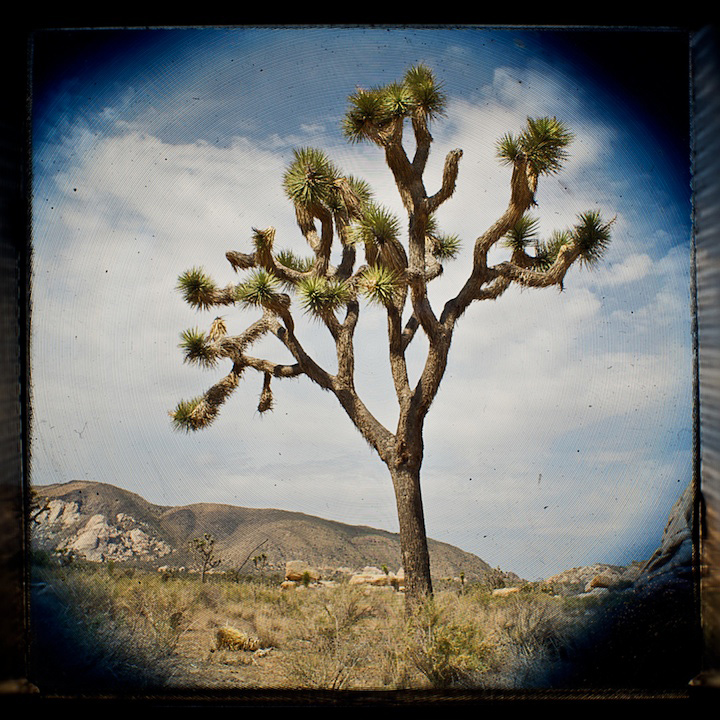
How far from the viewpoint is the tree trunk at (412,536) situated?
573 centimetres

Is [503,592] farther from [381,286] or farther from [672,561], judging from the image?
[381,286]

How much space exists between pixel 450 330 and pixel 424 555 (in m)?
2.26

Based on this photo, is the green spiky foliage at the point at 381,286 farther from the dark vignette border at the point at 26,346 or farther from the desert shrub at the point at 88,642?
the desert shrub at the point at 88,642

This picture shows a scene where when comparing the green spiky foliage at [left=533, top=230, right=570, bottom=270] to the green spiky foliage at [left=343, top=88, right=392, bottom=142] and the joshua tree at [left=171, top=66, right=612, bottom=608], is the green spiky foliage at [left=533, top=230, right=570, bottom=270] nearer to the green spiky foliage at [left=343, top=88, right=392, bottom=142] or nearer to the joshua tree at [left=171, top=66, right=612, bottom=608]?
the joshua tree at [left=171, top=66, right=612, bottom=608]

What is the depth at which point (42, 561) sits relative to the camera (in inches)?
245

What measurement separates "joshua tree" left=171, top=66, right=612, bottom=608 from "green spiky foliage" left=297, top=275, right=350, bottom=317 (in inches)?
0.4

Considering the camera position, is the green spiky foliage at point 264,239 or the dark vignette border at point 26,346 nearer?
the dark vignette border at point 26,346

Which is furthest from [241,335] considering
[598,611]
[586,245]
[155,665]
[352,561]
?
[352,561]

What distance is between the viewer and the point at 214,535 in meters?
10.1

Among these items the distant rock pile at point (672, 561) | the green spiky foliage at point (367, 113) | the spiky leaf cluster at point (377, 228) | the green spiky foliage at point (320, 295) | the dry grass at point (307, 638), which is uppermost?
the green spiky foliage at point (367, 113)

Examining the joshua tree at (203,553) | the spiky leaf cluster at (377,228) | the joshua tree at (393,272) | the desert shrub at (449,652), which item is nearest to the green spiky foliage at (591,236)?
the joshua tree at (393,272)

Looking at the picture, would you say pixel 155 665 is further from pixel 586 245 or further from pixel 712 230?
pixel 586 245

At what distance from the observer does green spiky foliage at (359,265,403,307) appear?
559cm

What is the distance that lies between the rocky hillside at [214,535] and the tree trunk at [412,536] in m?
2.80
